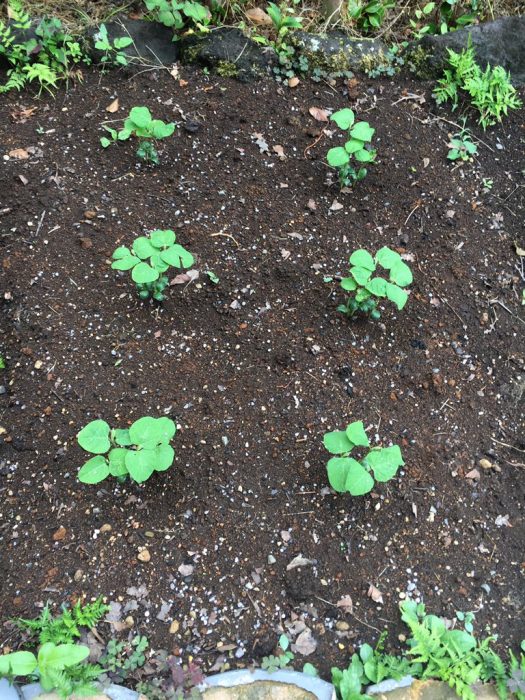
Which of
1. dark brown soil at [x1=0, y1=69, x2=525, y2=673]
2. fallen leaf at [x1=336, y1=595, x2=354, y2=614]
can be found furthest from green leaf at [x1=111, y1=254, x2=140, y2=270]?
fallen leaf at [x1=336, y1=595, x2=354, y2=614]

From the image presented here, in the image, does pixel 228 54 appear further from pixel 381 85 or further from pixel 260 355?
pixel 260 355

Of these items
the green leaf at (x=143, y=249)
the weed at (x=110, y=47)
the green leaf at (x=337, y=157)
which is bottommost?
the green leaf at (x=143, y=249)

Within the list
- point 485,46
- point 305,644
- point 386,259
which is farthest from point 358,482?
point 485,46

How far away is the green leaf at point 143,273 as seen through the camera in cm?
219

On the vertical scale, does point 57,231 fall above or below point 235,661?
above

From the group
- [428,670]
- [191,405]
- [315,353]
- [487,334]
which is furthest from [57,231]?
[428,670]

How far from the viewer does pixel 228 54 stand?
3.22 meters

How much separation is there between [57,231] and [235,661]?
213 cm

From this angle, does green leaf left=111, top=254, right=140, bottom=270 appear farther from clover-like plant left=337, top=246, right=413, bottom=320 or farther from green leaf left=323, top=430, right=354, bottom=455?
green leaf left=323, top=430, right=354, bottom=455

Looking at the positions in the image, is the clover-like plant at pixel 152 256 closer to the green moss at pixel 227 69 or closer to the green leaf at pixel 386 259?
the green leaf at pixel 386 259

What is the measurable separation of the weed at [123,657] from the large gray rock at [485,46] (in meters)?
3.55

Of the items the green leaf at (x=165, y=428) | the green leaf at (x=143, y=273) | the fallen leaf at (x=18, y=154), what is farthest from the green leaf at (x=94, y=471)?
the fallen leaf at (x=18, y=154)

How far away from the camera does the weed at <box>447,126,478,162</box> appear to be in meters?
3.17

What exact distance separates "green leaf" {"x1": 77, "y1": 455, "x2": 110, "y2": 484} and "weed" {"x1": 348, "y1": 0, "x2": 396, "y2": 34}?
3.29m
